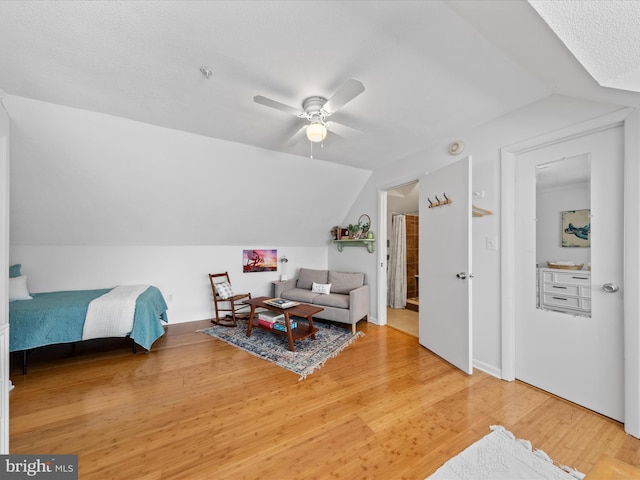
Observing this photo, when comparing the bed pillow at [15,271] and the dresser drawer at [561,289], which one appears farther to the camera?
the bed pillow at [15,271]

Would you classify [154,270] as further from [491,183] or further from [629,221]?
[629,221]

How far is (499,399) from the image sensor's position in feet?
7.13

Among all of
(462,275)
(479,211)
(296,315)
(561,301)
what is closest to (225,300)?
(296,315)

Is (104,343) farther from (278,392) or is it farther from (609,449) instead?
(609,449)

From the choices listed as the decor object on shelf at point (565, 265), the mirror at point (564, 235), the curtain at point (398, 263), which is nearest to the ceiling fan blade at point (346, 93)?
the mirror at point (564, 235)

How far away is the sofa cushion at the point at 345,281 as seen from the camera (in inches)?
172

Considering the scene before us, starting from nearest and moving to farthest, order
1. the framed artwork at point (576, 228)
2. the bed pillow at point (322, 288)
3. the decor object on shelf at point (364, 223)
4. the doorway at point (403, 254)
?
the framed artwork at point (576, 228) < the decor object on shelf at point (364, 223) < the bed pillow at point (322, 288) < the doorway at point (403, 254)

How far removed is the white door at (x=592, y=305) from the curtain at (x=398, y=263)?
2.87m

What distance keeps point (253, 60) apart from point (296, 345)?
9.84 ft

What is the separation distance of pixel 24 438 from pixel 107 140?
101 inches

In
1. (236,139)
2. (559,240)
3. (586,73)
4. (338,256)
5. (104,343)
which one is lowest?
(104,343)

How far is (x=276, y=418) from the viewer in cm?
193

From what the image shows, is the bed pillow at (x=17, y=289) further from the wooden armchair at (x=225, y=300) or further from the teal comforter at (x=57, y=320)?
the wooden armchair at (x=225, y=300)

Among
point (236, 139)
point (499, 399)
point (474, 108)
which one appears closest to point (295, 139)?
point (236, 139)
